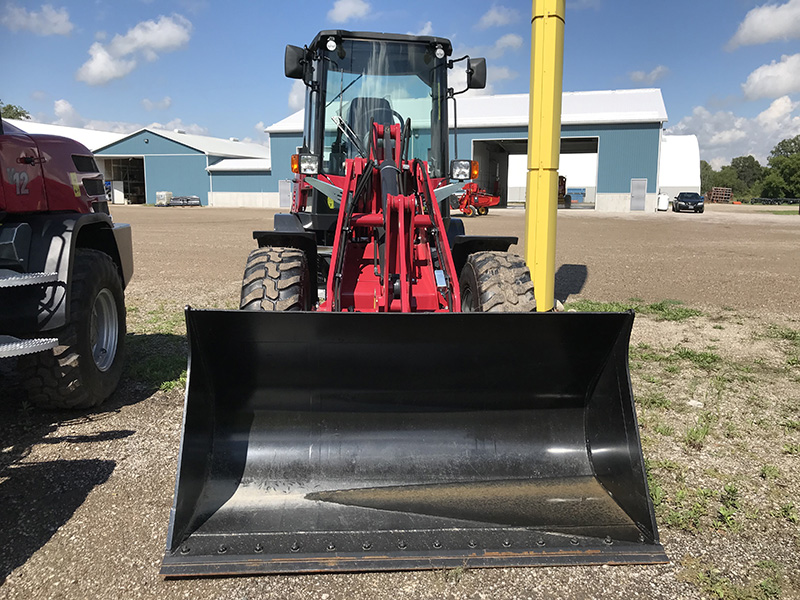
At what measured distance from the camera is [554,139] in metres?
6.86

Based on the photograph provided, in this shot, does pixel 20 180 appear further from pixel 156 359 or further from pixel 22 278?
pixel 156 359

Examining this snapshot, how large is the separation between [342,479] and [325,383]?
1.56ft

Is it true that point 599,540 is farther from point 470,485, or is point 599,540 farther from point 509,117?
point 509,117

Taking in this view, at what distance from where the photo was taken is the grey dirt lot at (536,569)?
2695 mm

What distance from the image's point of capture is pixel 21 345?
3510 millimetres

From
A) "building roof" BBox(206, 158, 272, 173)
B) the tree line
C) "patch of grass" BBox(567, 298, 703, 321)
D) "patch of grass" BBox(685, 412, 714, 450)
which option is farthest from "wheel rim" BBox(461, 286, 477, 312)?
the tree line

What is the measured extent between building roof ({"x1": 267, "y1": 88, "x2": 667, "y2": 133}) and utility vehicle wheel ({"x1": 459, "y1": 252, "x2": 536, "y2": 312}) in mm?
35268

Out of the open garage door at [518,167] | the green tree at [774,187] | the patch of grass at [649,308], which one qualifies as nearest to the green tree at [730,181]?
the green tree at [774,187]

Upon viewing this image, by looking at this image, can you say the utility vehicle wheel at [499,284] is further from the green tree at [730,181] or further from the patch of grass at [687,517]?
the green tree at [730,181]

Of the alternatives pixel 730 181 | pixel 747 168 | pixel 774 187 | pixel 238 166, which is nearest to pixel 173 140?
pixel 238 166

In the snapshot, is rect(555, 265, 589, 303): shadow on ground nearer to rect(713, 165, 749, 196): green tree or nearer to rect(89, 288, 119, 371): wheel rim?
rect(89, 288, 119, 371): wheel rim

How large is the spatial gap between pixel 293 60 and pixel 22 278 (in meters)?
2.97

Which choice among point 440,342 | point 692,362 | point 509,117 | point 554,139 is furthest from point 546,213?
point 509,117

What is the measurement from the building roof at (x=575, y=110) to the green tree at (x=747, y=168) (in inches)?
3297
